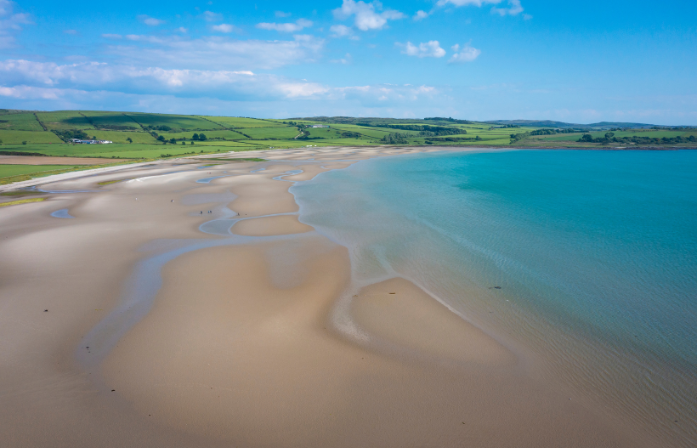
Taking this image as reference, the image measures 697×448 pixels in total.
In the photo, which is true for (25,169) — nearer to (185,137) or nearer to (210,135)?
(185,137)

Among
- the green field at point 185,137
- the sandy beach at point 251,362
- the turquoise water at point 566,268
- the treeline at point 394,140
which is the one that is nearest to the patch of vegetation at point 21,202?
the sandy beach at point 251,362

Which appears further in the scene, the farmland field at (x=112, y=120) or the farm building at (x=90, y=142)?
the farmland field at (x=112, y=120)

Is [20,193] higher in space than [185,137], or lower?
lower

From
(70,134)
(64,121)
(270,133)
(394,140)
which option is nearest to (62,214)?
(70,134)

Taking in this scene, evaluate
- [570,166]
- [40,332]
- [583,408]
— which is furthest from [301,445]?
[570,166]

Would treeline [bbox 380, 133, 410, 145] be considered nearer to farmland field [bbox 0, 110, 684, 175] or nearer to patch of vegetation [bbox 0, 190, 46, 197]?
farmland field [bbox 0, 110, 684, 175]

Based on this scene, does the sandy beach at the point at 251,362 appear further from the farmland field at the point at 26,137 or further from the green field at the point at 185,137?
the farmland field at the point at 26,137
